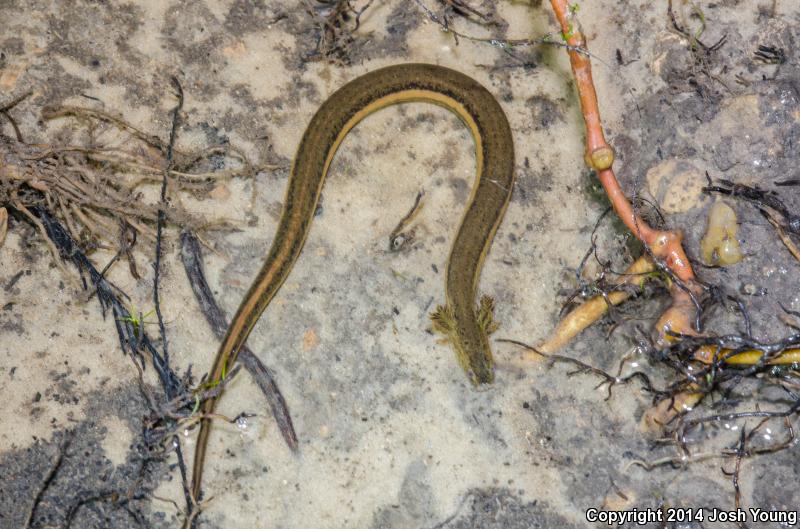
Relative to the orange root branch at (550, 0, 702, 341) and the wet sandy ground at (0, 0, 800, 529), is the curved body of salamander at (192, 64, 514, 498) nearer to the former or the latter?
the wet sandy ground at (0, 0, 800, 529)

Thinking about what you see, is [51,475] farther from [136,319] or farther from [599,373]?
[599,373]

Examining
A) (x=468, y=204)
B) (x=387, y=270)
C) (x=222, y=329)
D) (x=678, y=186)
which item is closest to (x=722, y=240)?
(x=678, y=186)

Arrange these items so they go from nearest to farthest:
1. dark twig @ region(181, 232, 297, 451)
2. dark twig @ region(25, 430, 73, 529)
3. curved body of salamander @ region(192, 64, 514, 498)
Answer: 1. dark twig @ region(25, 430, 73, 529)
2. dark twig @ region(181, 232, 297, 451)
3. curved body of salamander @ region(192, 64, 514, 498)

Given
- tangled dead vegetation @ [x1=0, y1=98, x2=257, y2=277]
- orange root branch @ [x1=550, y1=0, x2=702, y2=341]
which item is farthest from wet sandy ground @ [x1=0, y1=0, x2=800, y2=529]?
orange root branch @ [x1=550, y1=0, x2=702, y2=341]

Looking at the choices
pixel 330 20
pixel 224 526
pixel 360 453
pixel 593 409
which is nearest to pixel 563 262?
pixel 593 409

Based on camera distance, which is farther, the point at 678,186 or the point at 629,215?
the point at 678,186

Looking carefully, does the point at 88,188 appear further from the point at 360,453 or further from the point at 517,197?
the point at 517,197
